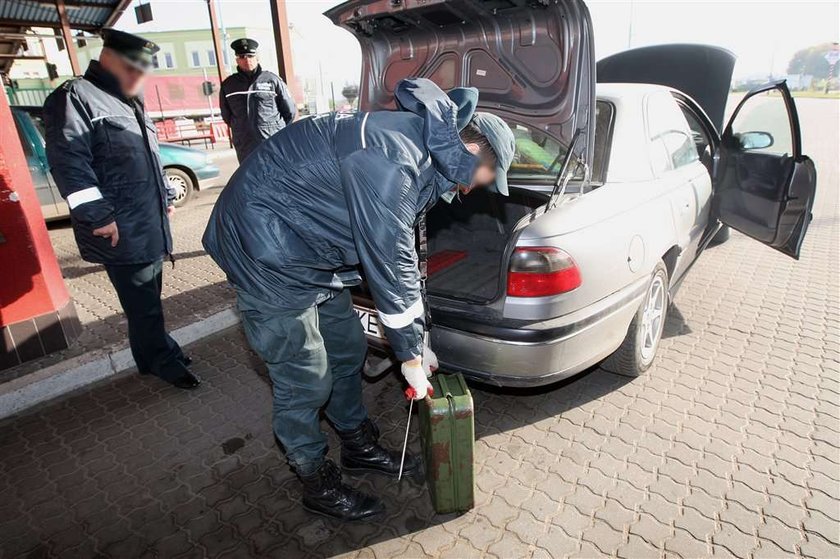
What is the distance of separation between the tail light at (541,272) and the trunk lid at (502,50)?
753 mm

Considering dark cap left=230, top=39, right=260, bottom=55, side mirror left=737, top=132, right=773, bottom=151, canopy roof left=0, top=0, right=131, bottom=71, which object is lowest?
side mirror left=737, top=132, right=773, bottom=151

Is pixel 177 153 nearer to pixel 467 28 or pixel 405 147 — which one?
pixel 467 28

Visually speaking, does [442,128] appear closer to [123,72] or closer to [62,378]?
[123,72]

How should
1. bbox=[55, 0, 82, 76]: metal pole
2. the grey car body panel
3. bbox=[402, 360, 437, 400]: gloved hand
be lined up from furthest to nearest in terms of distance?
bbox=[55, 0, 82, 76]: metal pole < the grey car body panel < bbox=[402, 360, 437, 400]: gloved hand

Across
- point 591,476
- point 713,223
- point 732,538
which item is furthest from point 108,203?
point 713,223

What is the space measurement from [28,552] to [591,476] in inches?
95.5

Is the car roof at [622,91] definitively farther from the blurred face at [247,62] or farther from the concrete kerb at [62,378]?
the concrete kerb at [62,378]

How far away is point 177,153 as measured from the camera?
7.75 m

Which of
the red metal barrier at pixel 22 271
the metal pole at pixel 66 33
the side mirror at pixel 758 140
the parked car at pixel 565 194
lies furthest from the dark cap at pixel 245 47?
the metal pole at pixel 66 33

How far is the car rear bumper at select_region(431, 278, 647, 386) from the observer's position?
2.29 m

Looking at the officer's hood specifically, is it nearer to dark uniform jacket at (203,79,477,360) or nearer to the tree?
dark uniform jacket at (203,79,477,360)

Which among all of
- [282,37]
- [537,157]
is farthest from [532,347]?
[282,37]

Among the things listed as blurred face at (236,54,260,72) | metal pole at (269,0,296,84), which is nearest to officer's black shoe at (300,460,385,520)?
blurred face at (236,54,260,72)

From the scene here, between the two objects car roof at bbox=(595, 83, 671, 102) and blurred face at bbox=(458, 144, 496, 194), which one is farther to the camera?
car roof at bbox=(595, 83, 671, 102)
